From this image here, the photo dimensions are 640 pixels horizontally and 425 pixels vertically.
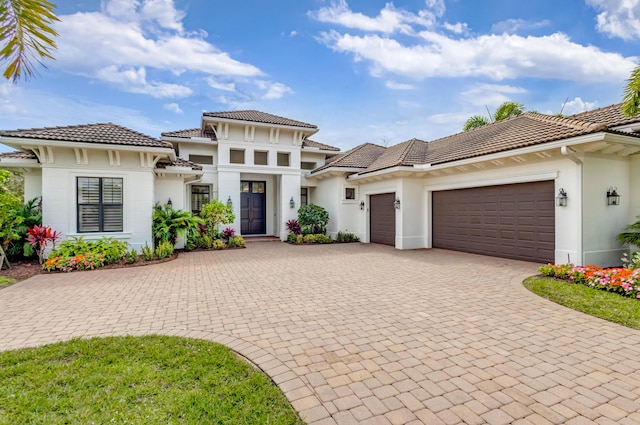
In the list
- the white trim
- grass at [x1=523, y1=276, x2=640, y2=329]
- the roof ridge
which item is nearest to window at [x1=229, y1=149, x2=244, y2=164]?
the white trim

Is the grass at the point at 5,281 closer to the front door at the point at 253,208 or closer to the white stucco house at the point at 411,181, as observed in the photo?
the white stucco house at the point at 411,181

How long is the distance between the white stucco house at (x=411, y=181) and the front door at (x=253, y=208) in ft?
5.05

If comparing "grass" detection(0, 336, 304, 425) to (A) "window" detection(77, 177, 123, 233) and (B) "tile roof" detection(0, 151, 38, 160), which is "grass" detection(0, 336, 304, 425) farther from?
(B) "tile roof" detection(0, 151, 38, 160)

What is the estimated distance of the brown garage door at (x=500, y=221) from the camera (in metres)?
8.63

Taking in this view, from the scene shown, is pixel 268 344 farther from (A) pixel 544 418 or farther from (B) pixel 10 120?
(B) pixel 10 120

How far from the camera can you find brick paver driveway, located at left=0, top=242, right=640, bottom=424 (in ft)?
8.43

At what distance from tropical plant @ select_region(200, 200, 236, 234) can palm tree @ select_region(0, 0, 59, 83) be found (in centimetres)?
1039

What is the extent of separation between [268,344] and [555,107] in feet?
70.0

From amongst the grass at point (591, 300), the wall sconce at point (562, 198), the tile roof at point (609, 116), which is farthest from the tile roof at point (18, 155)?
the tile roof at point (609, 116)

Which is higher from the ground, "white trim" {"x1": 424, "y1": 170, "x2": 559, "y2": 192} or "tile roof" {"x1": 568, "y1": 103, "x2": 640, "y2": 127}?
"tile roof" {"x1": 568, "y1": 103, "x2": 640, "y2": 127}

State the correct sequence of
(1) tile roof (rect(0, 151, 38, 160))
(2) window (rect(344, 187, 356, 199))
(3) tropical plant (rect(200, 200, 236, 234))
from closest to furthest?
(1) tile roof (rect(0, 151, 38, 160)) → (3) tropical plant (rect(200, 200, 236, 234)) → (2) window (rect(344, 187, 356, 199))

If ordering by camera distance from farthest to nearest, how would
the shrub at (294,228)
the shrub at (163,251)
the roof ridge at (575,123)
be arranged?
the shrub at (294,228) → the shrub at (163,251) → the roof ridge at (575,123)

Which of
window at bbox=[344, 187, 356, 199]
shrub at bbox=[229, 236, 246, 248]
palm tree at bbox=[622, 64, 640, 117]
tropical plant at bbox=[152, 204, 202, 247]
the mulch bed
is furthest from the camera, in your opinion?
window at bbox=[344, 187, 356, 199]

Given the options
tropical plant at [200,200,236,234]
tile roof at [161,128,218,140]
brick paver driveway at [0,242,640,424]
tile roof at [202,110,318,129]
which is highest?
tile roof at [202,110,318,129]
